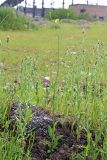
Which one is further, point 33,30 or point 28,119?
point 33,30

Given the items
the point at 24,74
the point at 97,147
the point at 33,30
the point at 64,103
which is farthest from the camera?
the point at 33,30

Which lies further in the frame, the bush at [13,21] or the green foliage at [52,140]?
the bush at [13,21]

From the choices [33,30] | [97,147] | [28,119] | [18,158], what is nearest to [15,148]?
[18,158]

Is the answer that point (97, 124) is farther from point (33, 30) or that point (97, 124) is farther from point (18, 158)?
point (33, 30)

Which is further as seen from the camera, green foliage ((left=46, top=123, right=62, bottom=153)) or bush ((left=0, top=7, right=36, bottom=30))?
bush ((left=0, top=7, right=36, bottom=30))

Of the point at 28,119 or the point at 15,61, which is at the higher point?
the point at 28,119

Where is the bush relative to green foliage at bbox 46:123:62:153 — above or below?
below

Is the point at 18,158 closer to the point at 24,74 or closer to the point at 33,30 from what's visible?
the point at 24,74

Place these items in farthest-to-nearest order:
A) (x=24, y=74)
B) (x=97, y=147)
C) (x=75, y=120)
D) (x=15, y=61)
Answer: (x=15, y=61) < (x=24, y=74) < (x=75, y=120) < (x=97, y=147)

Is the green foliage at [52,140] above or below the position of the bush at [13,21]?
above

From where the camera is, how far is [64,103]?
11.4 ft

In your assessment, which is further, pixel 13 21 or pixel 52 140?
pixel 13 21

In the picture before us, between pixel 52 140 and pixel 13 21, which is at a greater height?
pixel 52 140

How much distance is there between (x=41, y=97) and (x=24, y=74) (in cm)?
25
